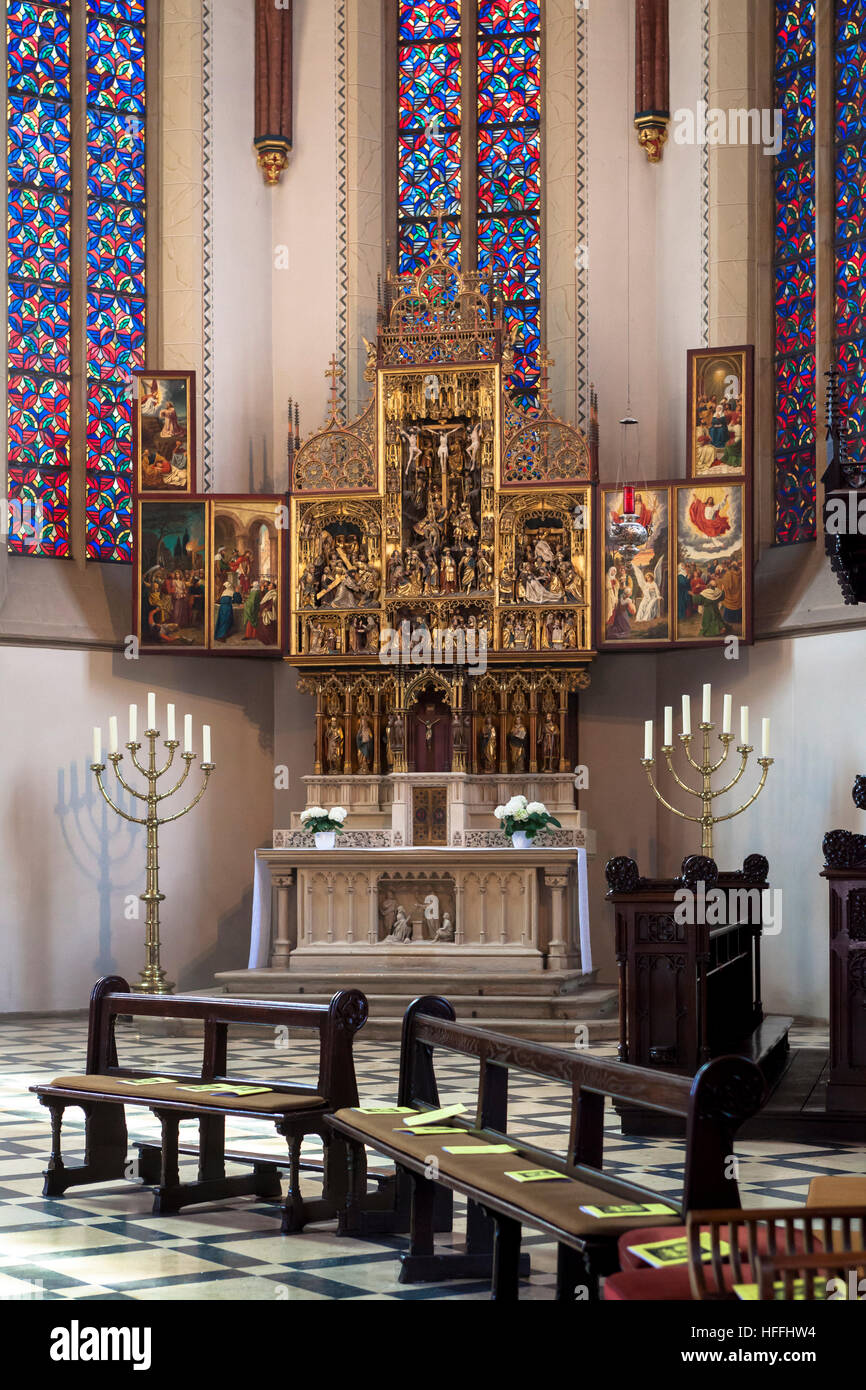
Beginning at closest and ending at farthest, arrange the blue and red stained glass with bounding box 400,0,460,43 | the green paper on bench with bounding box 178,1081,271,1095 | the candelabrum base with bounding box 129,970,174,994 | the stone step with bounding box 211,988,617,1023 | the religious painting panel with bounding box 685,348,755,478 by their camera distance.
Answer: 1. the green paper on bench with bounding box 178,1081,271,1095
2. the stone step with bounding box 211,988,617,1023
3. the candelabrum base with bounding box 129,970,174,994
4. the religious painting panel with bounding box 685,348,755,478
5. the blue and red stained glass with bounding box 400,0,460,43

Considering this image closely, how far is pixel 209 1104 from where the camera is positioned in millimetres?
6828

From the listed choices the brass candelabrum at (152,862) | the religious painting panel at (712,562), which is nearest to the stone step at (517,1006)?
the brass candelabrum at (152,862)

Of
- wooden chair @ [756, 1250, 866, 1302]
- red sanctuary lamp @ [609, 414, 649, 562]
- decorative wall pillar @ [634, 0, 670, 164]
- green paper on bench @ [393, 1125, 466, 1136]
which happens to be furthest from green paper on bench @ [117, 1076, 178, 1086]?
decorative wall pillar @ [634, 0, 670, 164]

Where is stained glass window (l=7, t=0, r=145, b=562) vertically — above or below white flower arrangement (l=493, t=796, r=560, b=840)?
above

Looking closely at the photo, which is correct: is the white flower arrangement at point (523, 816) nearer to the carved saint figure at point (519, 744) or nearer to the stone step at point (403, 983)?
the carved saint figure at point (519, 744)

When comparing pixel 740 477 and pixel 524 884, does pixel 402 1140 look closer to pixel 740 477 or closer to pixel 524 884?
pixel 524 884

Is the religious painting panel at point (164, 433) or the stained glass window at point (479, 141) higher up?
the stained glass window at point (479, 141)

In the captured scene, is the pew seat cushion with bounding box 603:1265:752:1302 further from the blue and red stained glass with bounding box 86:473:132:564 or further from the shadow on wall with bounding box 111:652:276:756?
the blue and red stained glass with bounding box 86:473:132:564

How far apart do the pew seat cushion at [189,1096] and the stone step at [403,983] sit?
6.48 metres

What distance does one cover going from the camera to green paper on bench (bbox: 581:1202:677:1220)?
4.76 m

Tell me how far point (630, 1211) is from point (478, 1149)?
1.12 meters

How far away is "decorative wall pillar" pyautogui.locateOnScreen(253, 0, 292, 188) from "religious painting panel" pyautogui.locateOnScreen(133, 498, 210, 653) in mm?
4145

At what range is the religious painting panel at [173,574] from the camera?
15.6m

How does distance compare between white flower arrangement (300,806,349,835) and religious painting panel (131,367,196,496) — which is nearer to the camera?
white flower arrangement (300,806,349,835)
